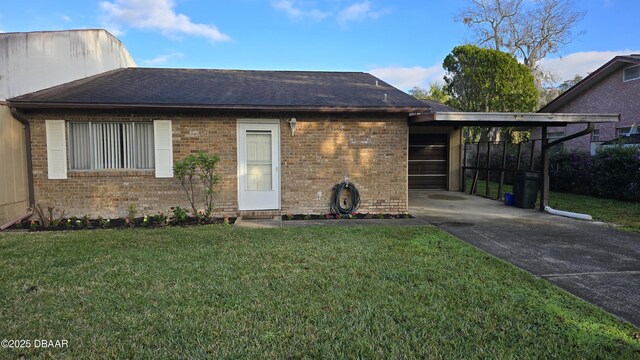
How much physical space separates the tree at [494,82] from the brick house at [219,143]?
44.9 feet

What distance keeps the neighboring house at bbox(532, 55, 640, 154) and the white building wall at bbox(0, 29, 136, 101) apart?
684 inches

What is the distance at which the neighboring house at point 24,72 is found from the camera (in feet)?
23.5

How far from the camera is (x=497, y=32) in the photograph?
2786 centimetres

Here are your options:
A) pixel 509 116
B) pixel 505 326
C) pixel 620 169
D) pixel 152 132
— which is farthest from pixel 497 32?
pixel 505 326

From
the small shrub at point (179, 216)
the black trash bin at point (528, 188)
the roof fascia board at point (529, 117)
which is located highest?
the roof fascia board at point (529, 117)

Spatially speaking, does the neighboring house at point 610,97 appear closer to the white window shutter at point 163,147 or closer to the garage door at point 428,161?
the garage door at point 428,161

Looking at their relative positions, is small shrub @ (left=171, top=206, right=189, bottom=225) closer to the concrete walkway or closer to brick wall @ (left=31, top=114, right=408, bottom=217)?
brick wall @ (left=31, top=114, right=408, bottom=217)

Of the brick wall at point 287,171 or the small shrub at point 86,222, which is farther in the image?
the brick wall at point 287,171

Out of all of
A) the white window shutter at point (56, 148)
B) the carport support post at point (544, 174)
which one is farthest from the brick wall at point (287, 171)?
the carport support post at point (544, 174)

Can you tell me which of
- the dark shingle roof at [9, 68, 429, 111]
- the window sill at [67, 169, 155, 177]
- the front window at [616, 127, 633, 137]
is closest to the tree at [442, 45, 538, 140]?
the front window at [616, 127, 633, 137]

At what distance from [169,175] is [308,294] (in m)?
5.48

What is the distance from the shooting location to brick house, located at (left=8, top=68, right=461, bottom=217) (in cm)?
783

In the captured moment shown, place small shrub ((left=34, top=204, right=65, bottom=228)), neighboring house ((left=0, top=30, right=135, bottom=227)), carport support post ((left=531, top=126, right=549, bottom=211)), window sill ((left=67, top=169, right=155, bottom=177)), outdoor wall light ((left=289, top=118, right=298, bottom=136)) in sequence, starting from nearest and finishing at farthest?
neighboring house ((left=0, top=30, right=135, bottom=227)) < small shrub ((left=34, top=204, right=65, bottom=228)) < window sill ((left=67, top=169, right=155, bottom=177)) < outdoor wall light ((left=289, top=118, right=298, bottom=136)) < carport support post ((left=531, top=126, right=549, bottom=211))

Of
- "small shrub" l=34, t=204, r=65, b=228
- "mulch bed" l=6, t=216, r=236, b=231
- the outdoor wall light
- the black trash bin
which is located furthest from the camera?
the black trash bin
